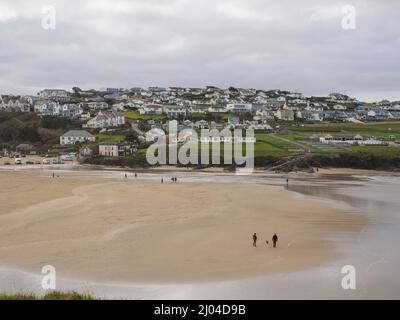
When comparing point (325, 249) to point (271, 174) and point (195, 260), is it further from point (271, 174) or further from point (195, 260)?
point (271, 174)

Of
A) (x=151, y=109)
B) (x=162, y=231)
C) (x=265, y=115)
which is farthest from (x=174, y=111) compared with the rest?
(x=162, y=231)

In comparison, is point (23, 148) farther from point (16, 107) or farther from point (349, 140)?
point (349, 140)

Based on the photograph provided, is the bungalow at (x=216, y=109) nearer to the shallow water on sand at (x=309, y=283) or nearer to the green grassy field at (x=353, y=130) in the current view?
the green grassy field at (x=353, y=130)

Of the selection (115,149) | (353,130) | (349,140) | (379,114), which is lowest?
(115,149)

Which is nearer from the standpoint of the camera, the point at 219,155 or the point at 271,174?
the point at 271,174

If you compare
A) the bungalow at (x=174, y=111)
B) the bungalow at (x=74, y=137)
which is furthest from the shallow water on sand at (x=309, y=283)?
the bungalow at (x=174, y=111)
